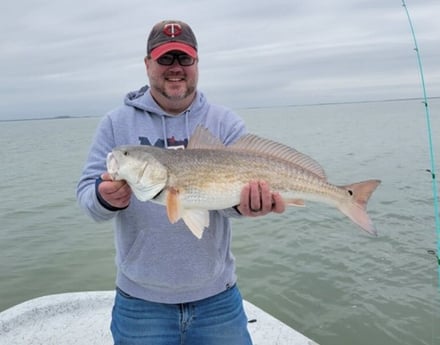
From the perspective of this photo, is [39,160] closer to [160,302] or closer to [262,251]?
[262,251]

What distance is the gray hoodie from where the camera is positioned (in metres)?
3.35

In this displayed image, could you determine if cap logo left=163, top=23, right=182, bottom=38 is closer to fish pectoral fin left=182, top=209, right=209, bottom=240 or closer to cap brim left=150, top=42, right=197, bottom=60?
cap brim left=150, top=42, right=197, bottom=60

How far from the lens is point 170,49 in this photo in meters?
3.38

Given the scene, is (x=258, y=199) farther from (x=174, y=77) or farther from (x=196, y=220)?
(x=174, y=77)

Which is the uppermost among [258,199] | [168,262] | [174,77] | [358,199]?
[174,77]

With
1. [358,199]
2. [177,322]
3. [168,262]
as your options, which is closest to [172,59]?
[168,262]

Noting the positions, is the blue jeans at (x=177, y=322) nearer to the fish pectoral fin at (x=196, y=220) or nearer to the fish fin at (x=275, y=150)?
the fish pectoral fin at (x=196, y=220)

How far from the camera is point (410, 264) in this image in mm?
9984

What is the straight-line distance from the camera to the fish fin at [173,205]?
121 inches

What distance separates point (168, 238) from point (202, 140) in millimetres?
745

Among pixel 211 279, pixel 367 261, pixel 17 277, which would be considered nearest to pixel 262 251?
pixel 367 261

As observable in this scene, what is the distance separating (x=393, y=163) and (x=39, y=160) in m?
23.6

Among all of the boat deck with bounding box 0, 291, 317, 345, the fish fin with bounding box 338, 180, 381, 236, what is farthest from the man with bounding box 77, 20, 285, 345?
the boat deck with bounding box 0, 291, 317, 345

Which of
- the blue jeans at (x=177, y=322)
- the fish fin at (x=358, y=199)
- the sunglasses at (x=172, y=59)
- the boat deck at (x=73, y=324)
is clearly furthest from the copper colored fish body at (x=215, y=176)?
the boat deck at (x=73, y=324)
